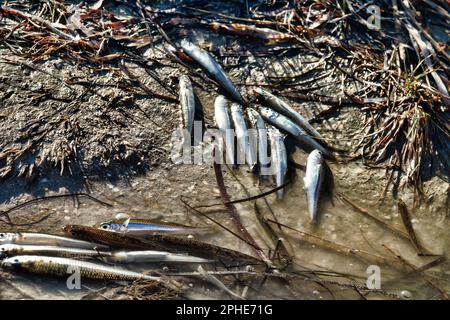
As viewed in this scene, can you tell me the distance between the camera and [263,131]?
17.4 ft

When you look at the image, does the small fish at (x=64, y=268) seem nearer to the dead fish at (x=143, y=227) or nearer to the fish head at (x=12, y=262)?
the fish head at (x=12, y=262)

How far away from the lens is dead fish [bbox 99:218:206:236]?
14.7 feet

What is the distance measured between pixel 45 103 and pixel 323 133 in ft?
9.88

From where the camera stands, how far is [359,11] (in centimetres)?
627

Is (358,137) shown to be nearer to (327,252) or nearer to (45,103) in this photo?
(327,252)

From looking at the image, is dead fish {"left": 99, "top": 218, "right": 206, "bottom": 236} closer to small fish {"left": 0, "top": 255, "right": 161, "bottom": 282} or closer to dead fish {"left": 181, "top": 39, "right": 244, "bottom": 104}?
small fish {"left": 0, "top": 255, "right": 161, "bottom": 282}

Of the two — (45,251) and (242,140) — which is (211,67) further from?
(45,251)

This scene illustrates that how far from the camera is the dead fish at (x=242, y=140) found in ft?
16.8

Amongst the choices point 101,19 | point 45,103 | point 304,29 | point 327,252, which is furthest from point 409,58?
point 45,103

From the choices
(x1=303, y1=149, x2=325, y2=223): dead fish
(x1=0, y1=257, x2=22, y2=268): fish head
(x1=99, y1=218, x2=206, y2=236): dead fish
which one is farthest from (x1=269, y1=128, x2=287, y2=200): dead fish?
(x1=0, y1=257, x2=22, y2=268): fish head

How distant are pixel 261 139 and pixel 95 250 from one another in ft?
6.53

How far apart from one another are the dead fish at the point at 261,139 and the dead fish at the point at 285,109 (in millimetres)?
200

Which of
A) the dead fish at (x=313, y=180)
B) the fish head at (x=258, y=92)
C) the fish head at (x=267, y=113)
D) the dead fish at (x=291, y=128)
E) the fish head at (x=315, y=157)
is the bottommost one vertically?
the dead fish at (x=313, y=180)

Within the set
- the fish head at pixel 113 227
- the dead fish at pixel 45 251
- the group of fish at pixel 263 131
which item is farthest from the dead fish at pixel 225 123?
the dead fish at pixel 45 251
